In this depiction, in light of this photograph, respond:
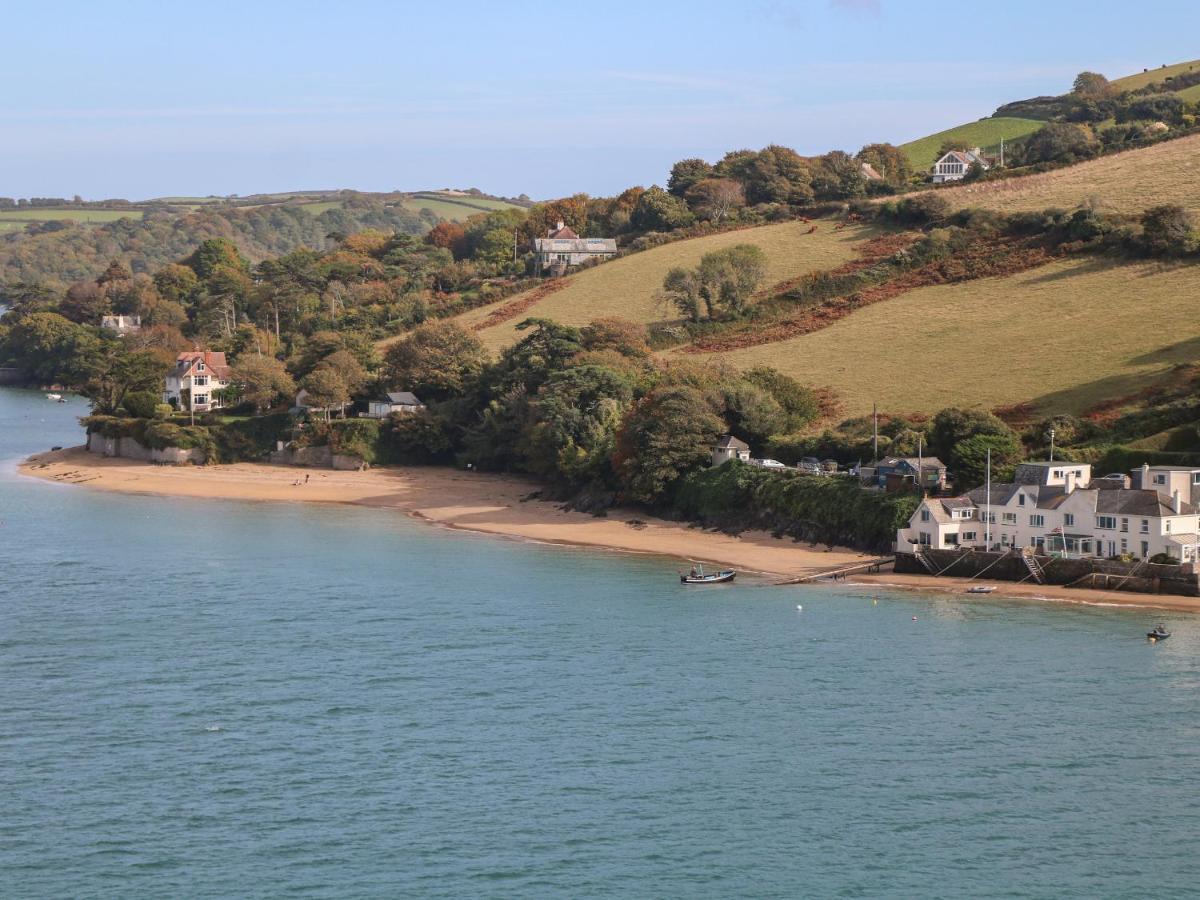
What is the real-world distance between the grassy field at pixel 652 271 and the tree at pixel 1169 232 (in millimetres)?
25850

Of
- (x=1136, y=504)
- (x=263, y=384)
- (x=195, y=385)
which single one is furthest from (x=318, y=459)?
(x=1136, y=504)

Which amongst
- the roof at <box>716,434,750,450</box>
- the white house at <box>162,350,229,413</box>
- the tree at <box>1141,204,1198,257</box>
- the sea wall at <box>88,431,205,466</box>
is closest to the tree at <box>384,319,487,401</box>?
the sea wall at <box>88,431,205,466</box>

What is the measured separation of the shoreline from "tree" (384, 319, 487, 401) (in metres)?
8.40

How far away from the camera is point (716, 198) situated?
504 ft

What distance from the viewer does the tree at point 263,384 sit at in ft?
366

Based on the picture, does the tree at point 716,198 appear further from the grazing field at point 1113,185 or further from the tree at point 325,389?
the tree at point 325,389

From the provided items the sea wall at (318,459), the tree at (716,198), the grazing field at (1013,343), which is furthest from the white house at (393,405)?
the tree at (716,198)

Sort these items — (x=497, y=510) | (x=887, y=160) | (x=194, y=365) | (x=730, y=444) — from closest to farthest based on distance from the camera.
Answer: (x=730, y=444) → (x=497, y=510) → (x=194, y=365) → (x=887, y=160)

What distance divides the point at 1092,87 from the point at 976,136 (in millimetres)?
15863

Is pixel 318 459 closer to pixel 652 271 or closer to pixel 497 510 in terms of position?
pixel 497 510

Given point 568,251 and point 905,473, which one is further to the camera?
point 568,251

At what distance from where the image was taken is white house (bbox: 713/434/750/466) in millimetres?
80562

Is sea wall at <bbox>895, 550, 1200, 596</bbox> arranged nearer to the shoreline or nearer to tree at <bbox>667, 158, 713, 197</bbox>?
the shoreline

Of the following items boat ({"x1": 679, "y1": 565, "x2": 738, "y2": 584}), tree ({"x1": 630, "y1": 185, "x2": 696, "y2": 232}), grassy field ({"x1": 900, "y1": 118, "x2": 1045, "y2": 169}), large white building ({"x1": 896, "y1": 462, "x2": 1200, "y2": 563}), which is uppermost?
grassy field ({"x1": 900, "y1": 118, "x2": 1045, "y2": 169})
